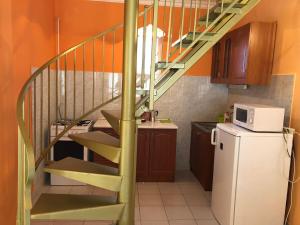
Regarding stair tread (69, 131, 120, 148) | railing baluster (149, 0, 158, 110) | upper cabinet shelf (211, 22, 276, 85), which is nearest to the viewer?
railing baluster (149, 0, 158, 110)

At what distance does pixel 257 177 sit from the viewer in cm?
252

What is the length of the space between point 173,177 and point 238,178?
158cm

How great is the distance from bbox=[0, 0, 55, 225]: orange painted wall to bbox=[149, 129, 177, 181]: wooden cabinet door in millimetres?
1957

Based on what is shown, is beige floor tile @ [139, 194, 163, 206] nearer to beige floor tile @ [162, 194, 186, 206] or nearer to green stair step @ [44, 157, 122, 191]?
beige floor tile @ [162, 194, 186, 206]

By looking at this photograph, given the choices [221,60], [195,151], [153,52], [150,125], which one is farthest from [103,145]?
[221,60]

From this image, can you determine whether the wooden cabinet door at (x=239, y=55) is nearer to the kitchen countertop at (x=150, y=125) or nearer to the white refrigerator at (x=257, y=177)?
the white refrigerator at (x=257, y=177)

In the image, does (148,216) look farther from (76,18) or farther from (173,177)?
(76,18)

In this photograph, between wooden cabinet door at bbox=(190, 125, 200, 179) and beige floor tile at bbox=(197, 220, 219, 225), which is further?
wooden cabinet door at bbox=(190, 125, 200, 179)

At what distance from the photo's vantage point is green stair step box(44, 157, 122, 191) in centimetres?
182

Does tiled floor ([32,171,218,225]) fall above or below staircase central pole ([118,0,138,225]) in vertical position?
below

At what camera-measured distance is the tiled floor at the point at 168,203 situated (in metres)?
2.87

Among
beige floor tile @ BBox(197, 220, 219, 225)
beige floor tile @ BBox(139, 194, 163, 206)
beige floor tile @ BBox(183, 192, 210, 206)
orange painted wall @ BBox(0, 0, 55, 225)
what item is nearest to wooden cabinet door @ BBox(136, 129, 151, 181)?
beige floor tile @ BBox(139, 194, 163, 206)

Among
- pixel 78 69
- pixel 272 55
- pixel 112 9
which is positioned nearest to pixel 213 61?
pixel 272 55

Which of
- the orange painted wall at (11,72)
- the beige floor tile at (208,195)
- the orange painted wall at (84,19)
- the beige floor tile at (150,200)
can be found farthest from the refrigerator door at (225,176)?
the orange painted wall at (84,19)
